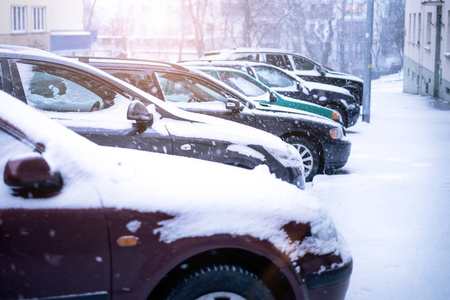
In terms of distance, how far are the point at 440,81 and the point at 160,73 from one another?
Result: 74.4ft

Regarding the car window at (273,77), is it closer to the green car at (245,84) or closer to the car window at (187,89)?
the green car at (245,84)

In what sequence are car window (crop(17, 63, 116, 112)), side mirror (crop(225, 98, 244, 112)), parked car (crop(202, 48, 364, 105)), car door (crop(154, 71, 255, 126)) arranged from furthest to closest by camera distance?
1. parked car (crop(202, 48, 364, 105))
2. car door (crop(154, 71, 255, 126))
3. side mirror (crop(225, 98, 244, 112))
4. car window (crop(17, 63, 116, 112))

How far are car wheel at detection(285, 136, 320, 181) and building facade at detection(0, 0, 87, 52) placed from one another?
31.5 metres

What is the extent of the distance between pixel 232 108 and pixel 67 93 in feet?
8.57

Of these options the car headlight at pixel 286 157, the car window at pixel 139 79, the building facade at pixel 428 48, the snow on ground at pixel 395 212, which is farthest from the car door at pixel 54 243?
the building facade at pixel 428 48

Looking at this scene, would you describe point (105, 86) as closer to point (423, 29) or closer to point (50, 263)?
point (50, 263)

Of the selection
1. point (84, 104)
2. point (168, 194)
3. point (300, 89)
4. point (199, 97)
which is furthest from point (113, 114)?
point (300, 89)

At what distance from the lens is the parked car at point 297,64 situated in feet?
62.4

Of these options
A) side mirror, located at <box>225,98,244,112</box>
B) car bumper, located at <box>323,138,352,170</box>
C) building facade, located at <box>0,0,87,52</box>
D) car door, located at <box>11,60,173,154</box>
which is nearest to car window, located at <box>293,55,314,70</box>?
car bumper, located at <box>323,138,352,170</box>

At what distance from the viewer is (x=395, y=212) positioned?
23.7 feet

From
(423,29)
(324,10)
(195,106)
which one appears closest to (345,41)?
(324,10)

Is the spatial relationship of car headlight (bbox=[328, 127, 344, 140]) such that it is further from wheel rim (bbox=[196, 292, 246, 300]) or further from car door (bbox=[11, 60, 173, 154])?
wheel rim (bbox=[196, 292, 246, 300])

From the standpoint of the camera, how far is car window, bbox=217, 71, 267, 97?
37.6 feet

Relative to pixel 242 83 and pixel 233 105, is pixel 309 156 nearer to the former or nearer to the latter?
pixel 233 105
